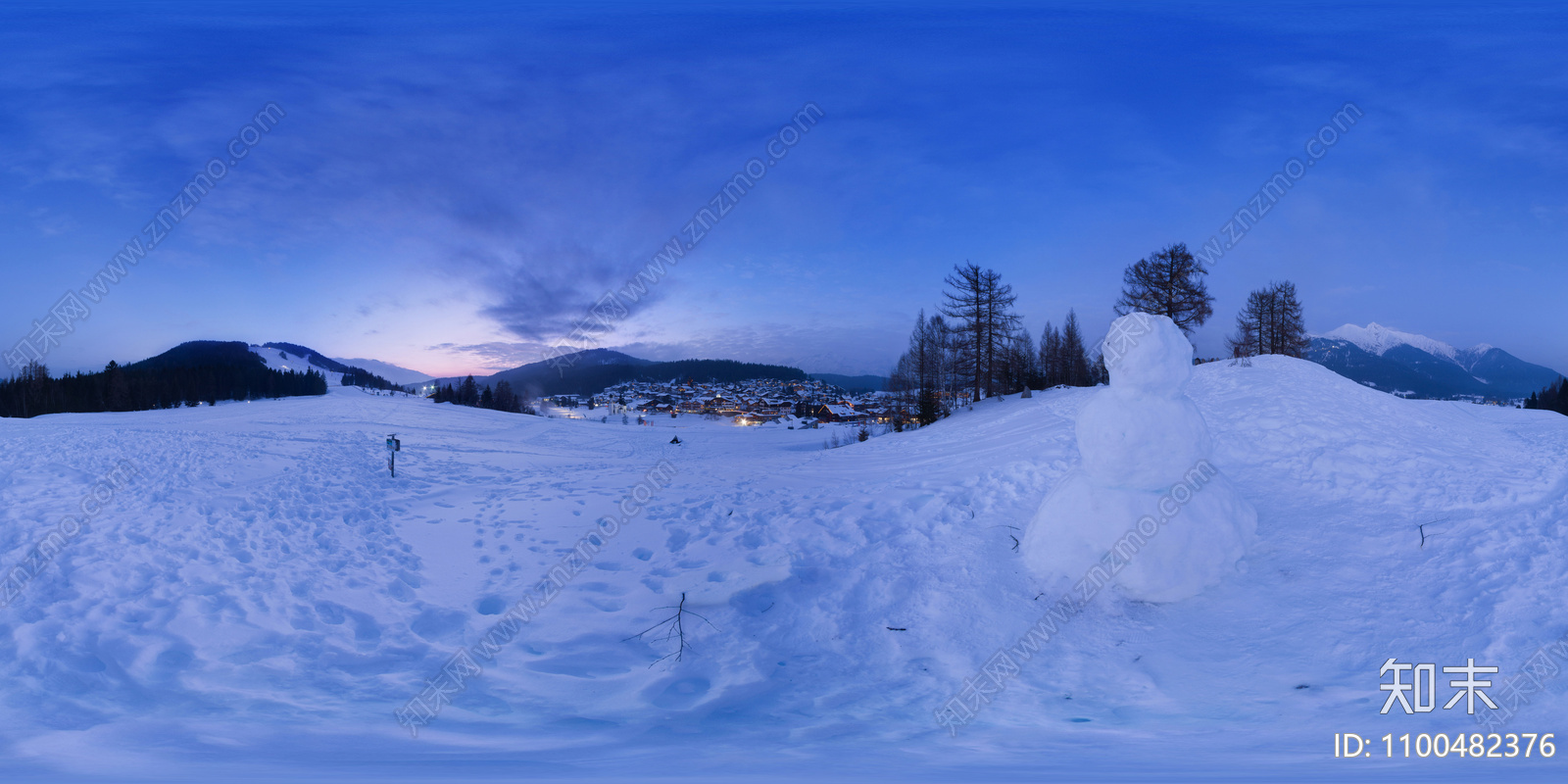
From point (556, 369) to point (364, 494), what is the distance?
10.4 m

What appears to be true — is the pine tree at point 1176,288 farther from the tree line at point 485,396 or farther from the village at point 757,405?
the tree line at point 485,396

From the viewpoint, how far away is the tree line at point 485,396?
8331 centimetres

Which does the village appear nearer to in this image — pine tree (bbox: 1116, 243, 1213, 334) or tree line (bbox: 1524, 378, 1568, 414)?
pine tree (bbox: 1116, 243, 1213, 334)

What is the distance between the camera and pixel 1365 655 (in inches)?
206

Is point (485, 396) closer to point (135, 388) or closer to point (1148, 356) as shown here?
point (135, 388)

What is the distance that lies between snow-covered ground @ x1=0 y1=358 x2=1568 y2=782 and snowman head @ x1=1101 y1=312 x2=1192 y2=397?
230cm

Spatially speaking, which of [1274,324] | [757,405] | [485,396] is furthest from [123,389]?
[1274,324]

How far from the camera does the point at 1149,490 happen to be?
6.42 m

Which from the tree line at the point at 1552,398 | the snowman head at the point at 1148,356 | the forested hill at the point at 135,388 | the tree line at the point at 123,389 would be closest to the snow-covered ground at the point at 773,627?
the snowman head at the point at 1148,356

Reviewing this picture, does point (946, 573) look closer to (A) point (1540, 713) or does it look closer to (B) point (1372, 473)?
(A) point (1540, 713)

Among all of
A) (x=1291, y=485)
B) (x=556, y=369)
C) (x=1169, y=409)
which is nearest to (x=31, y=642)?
(x=1169, y=409)

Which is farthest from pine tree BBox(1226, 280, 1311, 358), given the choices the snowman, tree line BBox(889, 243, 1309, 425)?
the snowman

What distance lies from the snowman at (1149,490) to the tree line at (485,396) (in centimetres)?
8265

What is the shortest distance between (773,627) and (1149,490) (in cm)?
440
